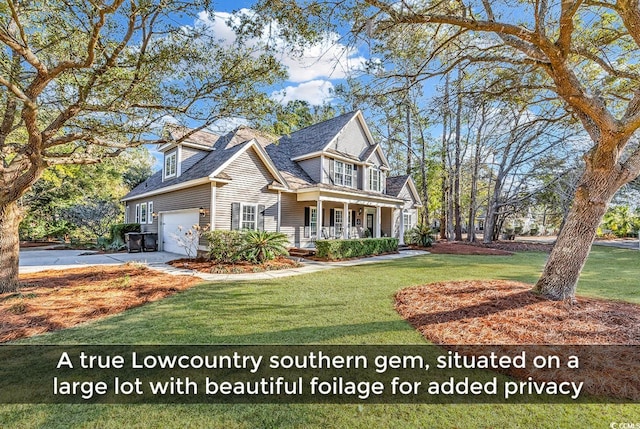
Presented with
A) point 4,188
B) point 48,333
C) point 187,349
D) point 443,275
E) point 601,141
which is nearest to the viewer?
point 187,349

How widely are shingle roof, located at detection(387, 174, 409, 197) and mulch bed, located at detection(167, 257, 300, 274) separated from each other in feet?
44.3

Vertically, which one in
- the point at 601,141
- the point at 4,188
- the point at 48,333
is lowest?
the point at 48,333

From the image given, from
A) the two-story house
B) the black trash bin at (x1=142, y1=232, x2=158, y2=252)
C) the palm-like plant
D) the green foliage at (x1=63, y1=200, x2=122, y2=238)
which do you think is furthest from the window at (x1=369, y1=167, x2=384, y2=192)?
the green foliage at (x1=63, y1=200, x2=122, y2=238)

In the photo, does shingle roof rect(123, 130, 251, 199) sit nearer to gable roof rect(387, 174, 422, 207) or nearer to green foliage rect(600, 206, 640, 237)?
gable roof rect(387, 174, 422, 207)

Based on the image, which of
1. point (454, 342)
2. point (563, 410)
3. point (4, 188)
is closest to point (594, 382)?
point (563, 410)

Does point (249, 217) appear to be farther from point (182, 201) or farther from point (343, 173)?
point (343, 173)

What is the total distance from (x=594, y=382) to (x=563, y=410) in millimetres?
657

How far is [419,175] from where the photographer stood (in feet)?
94.6

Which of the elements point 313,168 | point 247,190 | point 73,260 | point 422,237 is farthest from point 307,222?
point 73,260

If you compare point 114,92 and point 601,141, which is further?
point 114,92

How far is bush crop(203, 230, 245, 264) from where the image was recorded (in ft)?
33.7

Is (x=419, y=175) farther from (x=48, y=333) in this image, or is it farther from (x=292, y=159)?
(x=48, y=333)

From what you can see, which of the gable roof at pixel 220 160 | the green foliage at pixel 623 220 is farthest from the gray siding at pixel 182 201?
the green foliage at pixel 623 220

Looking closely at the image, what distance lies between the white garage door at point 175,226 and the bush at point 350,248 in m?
5.49
